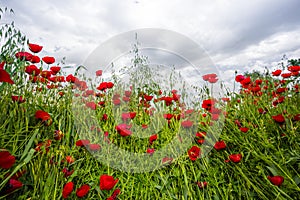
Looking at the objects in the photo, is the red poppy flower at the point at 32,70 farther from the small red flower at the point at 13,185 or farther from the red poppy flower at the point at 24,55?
the small red flower at the point at 13,185

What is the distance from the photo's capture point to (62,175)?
1277 mm

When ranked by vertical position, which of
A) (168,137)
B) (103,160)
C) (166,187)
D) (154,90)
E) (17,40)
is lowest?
(166,187)

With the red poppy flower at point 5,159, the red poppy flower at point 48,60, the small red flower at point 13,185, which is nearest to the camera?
the red poppy flower at point 5,159

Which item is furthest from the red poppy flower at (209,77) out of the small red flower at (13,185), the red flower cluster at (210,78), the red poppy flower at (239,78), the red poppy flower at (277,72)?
the small red flower at (13,185)

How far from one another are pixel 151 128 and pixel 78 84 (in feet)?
2.62

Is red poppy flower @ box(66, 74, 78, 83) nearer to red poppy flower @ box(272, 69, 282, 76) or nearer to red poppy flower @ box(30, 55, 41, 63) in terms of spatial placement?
red poppy flower @ box(30, 55, 41, 63)

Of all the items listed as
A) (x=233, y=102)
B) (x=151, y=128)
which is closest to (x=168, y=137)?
(x=151, y=128)

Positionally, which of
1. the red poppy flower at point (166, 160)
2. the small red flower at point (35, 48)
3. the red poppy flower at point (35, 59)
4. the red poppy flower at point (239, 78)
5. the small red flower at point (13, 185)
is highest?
the small red flower at point (35, 48)

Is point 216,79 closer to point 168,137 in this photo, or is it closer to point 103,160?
point 168,137

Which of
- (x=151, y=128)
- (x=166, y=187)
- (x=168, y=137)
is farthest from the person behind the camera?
(x=151, y=128)

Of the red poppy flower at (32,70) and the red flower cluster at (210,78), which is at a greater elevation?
the red poppy flower at (32,70)

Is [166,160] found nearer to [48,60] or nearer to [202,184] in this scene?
[202,184]

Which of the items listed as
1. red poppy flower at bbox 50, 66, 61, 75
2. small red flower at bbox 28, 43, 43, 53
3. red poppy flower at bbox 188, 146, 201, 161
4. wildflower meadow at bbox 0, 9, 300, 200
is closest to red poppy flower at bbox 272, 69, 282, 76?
wildflower meadow at bbox 0, 9, 300, 200

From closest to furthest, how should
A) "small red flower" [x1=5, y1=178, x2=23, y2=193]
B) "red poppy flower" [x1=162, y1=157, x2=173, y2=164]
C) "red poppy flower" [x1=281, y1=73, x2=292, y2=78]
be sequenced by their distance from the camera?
"small red flower" [x1=5, y1=178, x2=23, y2=193] < "red poppy flower" [x1=162, y1=157, x2=173, y2=164] < "red poppy flower" [x1=281, y1=73, x2=292, y2=78]
